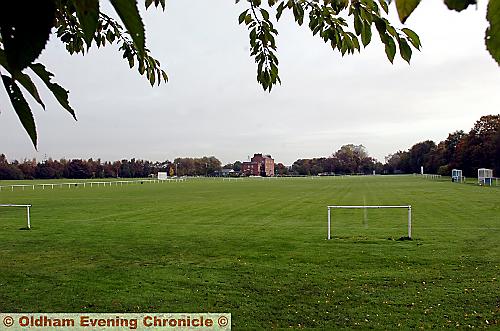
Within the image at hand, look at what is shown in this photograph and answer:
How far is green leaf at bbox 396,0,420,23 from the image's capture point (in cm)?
74

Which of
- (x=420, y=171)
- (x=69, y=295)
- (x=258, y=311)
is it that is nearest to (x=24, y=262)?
(x=69, y=295)

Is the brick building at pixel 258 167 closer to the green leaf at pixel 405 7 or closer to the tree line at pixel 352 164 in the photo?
the tree line at pixel 352 164

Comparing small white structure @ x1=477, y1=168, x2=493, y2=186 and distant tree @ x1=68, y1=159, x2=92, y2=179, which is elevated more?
distant tree @ x1=68, y1=159, x2=92, y2=179

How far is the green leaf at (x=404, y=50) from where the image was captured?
1829 millimetres

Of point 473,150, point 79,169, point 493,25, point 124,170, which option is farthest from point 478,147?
point 124,170

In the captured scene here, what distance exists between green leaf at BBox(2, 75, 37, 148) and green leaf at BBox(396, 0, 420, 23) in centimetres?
65

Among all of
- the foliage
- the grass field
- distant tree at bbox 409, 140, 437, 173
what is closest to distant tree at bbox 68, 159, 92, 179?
the foliage

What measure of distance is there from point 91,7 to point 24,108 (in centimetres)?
25

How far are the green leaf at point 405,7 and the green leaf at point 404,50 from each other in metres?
Answer: 1.15

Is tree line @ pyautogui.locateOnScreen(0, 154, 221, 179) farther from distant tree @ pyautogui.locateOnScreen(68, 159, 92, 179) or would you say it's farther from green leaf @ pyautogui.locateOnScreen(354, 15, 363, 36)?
green leaf @ pyautogui.locateOnScreen(354, 15, 363, 36)

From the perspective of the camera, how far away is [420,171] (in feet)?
444

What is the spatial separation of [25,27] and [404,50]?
1569 mm

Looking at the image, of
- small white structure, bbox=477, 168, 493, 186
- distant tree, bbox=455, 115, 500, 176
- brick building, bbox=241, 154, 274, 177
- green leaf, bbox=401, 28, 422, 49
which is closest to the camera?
green leaf, bbox=401, 28, 422, 49

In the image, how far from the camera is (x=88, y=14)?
2.40 ft
